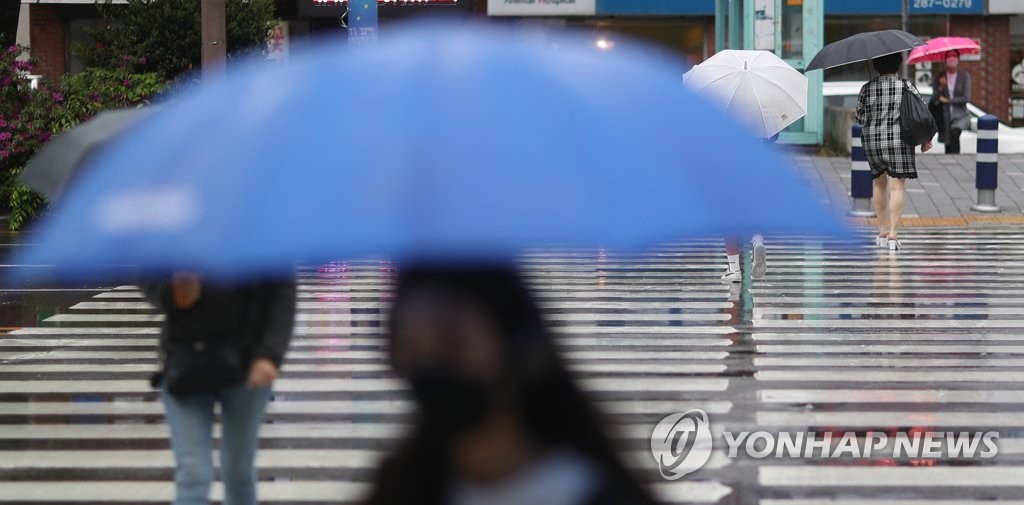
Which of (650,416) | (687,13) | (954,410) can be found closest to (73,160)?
(650,416)

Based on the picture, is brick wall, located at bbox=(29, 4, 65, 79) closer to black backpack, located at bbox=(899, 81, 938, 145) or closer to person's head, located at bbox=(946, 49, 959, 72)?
person's head, located at bbox=(946, 49, 959, 72)

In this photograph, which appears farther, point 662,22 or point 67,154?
point 662,22

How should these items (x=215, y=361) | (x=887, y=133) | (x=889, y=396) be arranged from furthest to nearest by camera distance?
(x=887, y=133)
(x=889, y=396)
(x=215, y=361)

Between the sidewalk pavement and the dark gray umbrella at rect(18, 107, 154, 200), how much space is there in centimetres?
1414

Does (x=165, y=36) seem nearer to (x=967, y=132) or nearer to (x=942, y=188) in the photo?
(x=942, y=188)

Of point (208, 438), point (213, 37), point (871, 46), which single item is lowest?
point (208, 438)

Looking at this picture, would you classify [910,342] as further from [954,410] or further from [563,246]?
[563,246]

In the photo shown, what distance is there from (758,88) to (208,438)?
9.65 m

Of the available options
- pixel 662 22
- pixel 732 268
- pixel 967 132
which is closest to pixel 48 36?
pixel 662 22

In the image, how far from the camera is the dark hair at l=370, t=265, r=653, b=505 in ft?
7.42

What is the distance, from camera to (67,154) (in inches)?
172

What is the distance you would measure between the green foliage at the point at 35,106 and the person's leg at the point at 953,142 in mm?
12717


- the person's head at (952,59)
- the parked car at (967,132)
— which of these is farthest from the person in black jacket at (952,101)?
the parked car at (967,132)

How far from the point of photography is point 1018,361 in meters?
9.78
